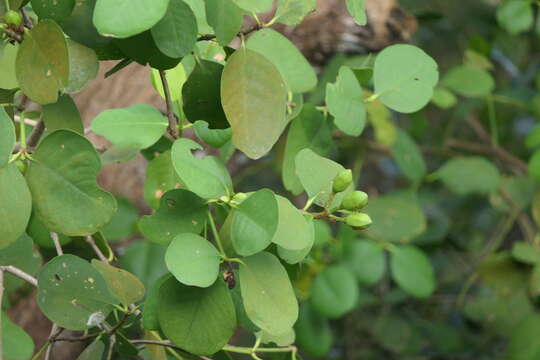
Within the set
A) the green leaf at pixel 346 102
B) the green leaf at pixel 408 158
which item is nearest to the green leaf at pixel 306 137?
the green leaf at pixel 346 102

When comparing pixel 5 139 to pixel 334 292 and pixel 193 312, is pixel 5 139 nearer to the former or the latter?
pixel 193 312

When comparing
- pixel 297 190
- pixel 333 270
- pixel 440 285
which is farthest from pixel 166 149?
pixel 440 285

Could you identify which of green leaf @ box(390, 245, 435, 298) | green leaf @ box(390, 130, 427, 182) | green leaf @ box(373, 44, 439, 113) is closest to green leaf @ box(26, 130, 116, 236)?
green leaf @ box(373, 44, 439, 113)

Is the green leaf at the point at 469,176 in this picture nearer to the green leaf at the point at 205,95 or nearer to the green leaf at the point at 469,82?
the green leaf at the point at 469,82

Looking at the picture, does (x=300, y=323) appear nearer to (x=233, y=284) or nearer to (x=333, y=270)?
(x=333, y=270)

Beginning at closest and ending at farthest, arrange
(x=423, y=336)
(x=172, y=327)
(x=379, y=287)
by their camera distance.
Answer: (x=172, y=327) → (x=423, y=336) → (x=379, y=287)

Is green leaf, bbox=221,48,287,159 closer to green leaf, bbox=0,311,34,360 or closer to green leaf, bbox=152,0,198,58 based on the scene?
green leaf, bbox=152,0,198,58
